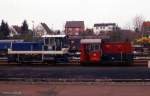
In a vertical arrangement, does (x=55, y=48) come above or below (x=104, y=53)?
above

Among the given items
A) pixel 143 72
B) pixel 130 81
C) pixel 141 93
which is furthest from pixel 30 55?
pixel 141 93

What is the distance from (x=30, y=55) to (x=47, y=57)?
1700mm

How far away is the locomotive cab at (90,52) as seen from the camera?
32375 millimetres

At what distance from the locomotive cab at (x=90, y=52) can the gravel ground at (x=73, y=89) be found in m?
11.6

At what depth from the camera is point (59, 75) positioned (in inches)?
950

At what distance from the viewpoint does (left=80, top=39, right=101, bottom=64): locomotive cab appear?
32.4 metres

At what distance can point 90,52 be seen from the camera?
108 ft

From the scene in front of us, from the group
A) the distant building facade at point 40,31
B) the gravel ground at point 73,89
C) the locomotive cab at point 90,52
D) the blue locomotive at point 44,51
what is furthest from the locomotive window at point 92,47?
the distant building facade at point 40,31

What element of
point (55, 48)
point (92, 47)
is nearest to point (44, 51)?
point (55, 48)

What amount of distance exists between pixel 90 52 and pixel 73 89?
13.5m

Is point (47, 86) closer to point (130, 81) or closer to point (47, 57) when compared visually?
point (130, 81)

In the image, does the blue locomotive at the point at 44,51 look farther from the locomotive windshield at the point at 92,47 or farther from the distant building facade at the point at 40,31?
the distant building facade at the point at 40,31

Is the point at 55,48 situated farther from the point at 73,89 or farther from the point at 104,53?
the point at 73,89

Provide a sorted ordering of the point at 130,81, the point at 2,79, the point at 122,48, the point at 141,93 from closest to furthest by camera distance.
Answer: the point at 141,93 → the point at 130,81 → the point at 2,79 → the point at 122,48
